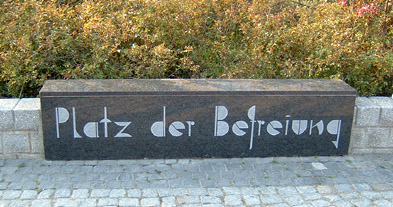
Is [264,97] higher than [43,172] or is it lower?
higher

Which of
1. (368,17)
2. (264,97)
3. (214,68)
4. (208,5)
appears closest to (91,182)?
(264,97)

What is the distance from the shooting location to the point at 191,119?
4.67m

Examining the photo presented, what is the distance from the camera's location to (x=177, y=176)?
14.5ft

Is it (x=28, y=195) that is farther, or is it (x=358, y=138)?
(x=358, y=138)

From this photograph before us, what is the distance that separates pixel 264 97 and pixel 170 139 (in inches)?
42.6

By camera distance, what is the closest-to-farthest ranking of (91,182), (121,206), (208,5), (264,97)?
1. (121,206)
2. (91,182)
3. (264,97)
4. (208,5)

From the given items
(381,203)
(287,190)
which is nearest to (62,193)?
(287,190)

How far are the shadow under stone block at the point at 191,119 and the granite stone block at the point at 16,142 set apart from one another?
230 mm

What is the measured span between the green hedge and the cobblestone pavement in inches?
45.5

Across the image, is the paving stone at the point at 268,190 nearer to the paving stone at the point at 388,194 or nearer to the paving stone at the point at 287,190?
the paving stone at the point at 287,190

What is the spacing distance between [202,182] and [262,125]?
36.9 inches

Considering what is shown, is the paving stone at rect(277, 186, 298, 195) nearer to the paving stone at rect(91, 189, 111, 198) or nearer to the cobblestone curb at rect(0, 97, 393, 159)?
the cobblestone curb at rect(0, 97, 393, 159)

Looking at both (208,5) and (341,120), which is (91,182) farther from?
(208,5)

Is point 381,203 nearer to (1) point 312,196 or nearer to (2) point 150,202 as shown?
(1) point 312,196
